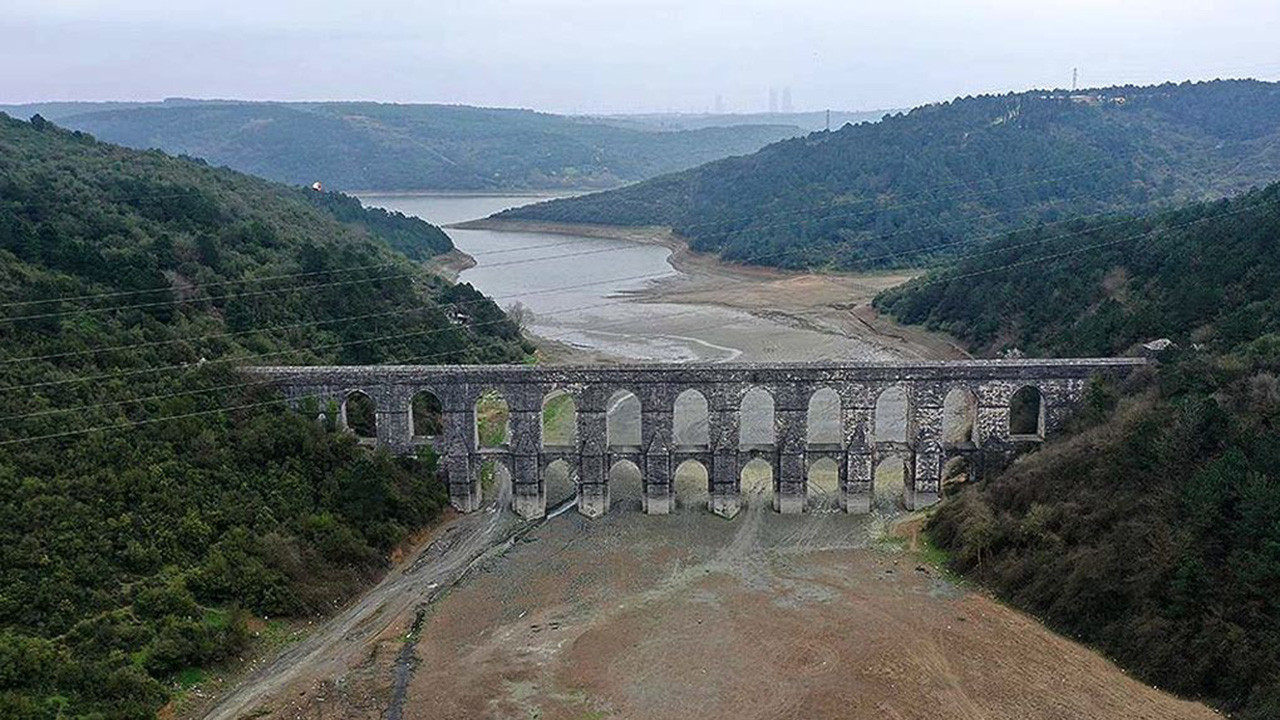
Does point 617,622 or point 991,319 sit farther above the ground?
point 991,319

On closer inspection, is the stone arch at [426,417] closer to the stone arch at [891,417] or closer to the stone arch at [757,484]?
the stone arch at [757,484]

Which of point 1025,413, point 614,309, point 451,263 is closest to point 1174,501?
point 1025,413

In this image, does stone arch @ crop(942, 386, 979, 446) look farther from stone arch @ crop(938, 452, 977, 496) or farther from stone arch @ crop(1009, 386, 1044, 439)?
stone arch @ crop(1009, 386, 1044, 439)

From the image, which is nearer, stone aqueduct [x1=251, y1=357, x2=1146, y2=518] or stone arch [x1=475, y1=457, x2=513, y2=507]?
stone aqueduct [x1=251, y1=357, x2=1146, y2=518]

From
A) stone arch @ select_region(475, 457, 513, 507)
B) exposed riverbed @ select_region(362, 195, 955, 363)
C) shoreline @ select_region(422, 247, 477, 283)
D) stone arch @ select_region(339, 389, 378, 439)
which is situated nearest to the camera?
stone arch @ select_region(475, 457, 513, 507)

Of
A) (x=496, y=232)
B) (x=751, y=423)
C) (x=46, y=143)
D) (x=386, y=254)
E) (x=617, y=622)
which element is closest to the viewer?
(x=617, y=622)

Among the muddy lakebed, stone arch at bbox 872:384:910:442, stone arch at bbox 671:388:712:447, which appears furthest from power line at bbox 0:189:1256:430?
stone arch at bbox 872:384:910:442

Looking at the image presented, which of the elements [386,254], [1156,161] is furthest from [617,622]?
[1156,161]

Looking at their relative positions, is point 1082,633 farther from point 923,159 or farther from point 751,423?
point 923,159
